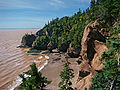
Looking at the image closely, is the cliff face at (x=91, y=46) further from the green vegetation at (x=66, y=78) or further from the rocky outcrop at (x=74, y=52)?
the rocky outcrop at (x=74, y=52)

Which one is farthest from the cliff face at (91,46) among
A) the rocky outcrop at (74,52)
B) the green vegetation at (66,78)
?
the rocky outcrop at (74,52)

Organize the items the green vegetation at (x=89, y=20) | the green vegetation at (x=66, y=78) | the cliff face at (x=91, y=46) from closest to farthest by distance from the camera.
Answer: the green vegetation at (x=66, y=78) → the cliff face at (x=91, y=46) → the green vegetation at (x=89, y=20)

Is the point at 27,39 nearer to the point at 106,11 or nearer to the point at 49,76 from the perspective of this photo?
the point at 49,76

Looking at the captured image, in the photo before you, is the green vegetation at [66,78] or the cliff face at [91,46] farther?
the cliff face at [91,46]

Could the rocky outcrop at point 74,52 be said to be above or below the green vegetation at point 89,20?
below

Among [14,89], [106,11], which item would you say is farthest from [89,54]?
[14,89]

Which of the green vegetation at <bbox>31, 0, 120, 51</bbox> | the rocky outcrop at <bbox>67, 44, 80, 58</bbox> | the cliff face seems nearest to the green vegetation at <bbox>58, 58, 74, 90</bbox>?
the cliff face

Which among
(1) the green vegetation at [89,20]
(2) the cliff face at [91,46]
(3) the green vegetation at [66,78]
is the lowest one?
(3) the green vegetation at [66,78]

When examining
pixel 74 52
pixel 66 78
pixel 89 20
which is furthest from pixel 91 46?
pixel 74 52

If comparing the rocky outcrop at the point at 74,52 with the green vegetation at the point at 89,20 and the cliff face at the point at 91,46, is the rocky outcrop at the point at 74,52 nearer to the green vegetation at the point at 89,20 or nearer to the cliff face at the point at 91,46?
the green vegetation at the point at 89,20

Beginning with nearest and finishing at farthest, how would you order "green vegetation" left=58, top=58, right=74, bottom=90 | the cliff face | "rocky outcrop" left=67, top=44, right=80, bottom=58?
"green vegetation" left=58, top=58, right=74, bottom=90
the cliff face
"rocky outcrop" left=67, top=44, right=80, bottom=58

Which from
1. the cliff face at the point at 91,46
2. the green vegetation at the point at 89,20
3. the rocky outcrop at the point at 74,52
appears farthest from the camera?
the rocky outcrop at the point at 74,52

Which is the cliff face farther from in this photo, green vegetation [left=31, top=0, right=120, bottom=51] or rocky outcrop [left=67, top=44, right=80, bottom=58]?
rocky outcrop [left=67, top=44, right=80, bottom=58]

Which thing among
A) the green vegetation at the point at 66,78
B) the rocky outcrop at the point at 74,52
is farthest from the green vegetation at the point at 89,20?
the green vegetation at the point at 66,78
